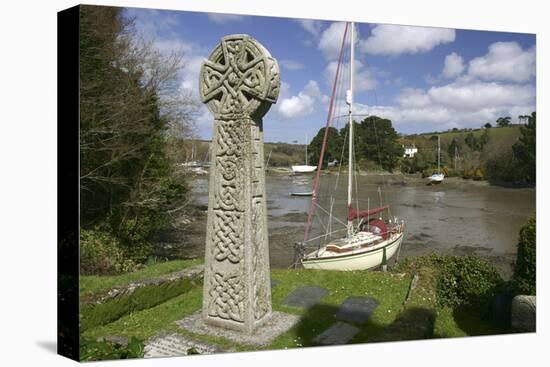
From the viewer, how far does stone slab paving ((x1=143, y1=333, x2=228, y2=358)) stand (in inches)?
210

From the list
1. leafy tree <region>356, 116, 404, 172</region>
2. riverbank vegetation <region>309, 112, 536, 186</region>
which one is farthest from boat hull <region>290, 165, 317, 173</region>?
leafy tree <region>356, 116, 404, 172</region>

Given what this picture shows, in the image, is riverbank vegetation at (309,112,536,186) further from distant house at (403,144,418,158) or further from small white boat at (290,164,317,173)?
small white boat at (290,164,317,173)

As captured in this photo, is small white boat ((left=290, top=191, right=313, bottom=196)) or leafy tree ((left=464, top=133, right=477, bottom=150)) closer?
leafy tree ((left=464, top=133, right=477, bottom=150))

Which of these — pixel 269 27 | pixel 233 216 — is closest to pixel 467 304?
pixel 233 216

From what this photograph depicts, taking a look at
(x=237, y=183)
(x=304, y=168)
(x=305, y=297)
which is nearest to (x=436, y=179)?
(x=304, y=168)

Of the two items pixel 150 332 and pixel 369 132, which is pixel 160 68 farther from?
pixel 150 332

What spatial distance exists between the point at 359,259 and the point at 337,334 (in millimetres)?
2455

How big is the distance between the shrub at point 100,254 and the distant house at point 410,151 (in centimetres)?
522

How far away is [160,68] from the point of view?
8.56 meters

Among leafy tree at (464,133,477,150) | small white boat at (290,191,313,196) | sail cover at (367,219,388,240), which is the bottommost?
sail cover at (367,219,388,240)

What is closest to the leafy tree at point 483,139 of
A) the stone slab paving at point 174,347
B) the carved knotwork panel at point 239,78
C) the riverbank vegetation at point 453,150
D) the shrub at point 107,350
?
the riverbank vegetation at point 453,150

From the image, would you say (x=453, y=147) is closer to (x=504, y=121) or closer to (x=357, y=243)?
(x=504, y=121)

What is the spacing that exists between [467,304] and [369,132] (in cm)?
327

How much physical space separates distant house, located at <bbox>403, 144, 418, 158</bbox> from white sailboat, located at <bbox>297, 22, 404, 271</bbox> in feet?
3.10
